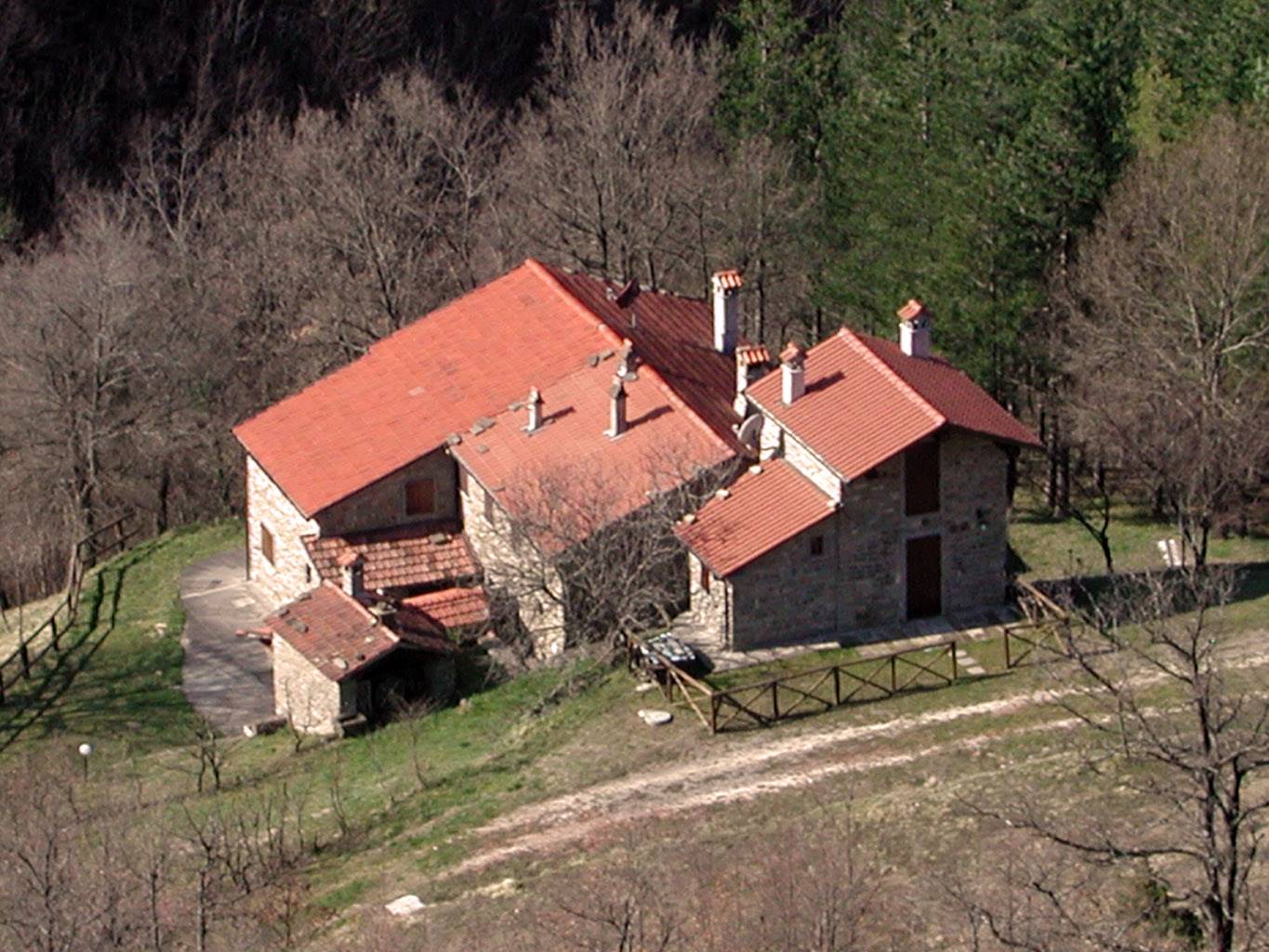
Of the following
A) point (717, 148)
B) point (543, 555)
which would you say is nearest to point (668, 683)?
point (543, 555)

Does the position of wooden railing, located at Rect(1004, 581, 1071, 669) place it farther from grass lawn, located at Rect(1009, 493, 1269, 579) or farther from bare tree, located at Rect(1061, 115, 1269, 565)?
bare tree, located at Rect(1061, 115, 1269, 565)

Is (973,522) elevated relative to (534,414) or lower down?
lower down

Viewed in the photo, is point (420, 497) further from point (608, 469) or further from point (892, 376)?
point (892, 376)

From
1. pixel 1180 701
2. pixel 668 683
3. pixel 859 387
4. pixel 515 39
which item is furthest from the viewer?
pixel 515 39

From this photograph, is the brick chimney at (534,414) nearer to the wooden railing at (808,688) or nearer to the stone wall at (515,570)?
the stone wall at (515,570)

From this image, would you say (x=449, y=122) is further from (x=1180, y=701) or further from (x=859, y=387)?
(x=1180, y=701)

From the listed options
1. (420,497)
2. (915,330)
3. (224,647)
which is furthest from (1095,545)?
(224,647)

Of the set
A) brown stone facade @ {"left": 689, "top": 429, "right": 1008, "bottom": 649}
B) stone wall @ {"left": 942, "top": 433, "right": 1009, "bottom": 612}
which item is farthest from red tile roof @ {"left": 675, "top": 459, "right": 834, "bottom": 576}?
stone wall @ {"left": 942, "top": 433, "right": 1009, "bottom": 612}
